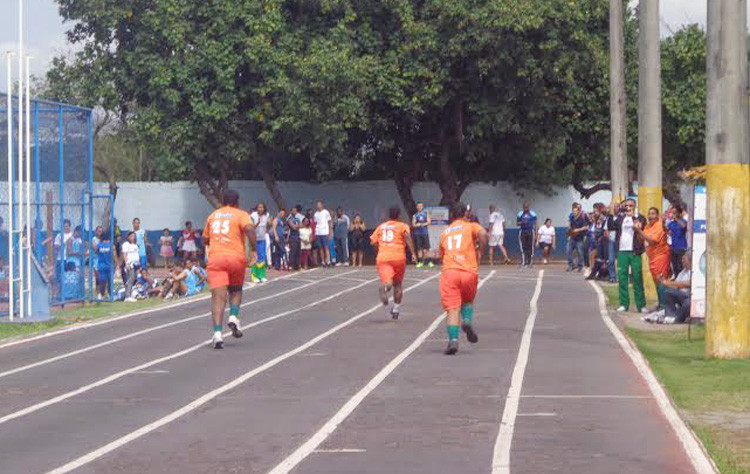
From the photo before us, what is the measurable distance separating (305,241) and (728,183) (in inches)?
948

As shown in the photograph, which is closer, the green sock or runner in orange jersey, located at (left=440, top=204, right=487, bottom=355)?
runner in orange jersey, located at (left=440, top=204, right=487, bottom=355)

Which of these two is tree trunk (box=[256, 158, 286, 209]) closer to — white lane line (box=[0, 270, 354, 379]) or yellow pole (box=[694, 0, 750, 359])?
white lane line (box=[0, 270, 354, 379])

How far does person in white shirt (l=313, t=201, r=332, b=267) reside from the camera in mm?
40750

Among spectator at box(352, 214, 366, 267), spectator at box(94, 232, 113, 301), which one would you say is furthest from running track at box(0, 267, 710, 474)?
spectator at box(352, 214, 366, 267)

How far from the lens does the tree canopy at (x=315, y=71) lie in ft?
136

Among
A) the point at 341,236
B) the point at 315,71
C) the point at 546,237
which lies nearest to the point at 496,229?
the point at 546,237

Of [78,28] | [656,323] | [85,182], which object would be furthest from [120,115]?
[656,323]

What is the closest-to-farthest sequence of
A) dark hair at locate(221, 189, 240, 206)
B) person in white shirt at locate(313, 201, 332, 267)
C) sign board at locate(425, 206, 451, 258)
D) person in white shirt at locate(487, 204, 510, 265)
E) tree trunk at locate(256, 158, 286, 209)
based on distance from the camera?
dark hair at locate(221, 189, 240, 206), person in white shirt at locate(313, 201, 332, 267), person in white shirt at locate(487, 204, 510, 265), sign board at locate(425, 206, 451, 258), tree trunk at locate(256, 158, 286, 209)

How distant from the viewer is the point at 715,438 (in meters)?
11.2

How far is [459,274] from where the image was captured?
17266 millimetres

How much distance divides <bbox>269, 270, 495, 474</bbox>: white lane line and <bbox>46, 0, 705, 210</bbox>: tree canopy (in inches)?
921

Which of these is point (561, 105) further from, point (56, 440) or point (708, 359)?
point (56, 440)

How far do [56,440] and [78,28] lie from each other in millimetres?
34952

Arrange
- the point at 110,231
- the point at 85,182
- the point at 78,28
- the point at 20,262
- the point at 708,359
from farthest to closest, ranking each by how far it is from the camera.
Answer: the point at 78,28 → the point at 110,231 → the point at 85,182 → the point at 20,262 → the point at 708,359
